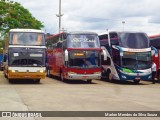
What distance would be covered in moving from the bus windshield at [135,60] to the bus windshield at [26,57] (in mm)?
5666

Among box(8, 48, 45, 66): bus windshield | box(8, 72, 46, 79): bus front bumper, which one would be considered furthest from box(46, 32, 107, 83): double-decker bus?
box(8, 72, 46, 79): bus front bumper

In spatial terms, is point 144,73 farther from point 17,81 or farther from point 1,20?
point 1,20

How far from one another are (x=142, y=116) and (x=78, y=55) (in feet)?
49.8

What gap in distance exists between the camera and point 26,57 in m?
25.1

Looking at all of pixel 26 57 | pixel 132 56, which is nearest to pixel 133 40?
pixel 132 56

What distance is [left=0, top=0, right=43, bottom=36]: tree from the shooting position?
47.0m

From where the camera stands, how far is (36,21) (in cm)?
5312

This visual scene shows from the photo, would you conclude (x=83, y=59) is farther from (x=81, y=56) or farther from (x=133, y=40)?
(x=133, y=40)

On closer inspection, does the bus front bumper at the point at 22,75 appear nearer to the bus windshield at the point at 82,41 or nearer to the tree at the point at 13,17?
the bus windshield at the point at 82,41

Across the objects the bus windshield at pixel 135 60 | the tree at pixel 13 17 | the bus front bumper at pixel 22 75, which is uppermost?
the tree at pixel 13 17

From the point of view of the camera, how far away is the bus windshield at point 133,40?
88.5 feet

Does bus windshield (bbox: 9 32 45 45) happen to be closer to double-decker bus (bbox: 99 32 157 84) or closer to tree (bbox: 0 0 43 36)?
double-decker bus (bbox: 99 32 157 84)

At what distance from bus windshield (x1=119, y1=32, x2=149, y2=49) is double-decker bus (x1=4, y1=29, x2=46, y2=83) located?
554 cm

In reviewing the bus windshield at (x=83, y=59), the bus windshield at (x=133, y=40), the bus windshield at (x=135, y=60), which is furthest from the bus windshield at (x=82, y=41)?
the bus windshield at (x=135, y=60)
